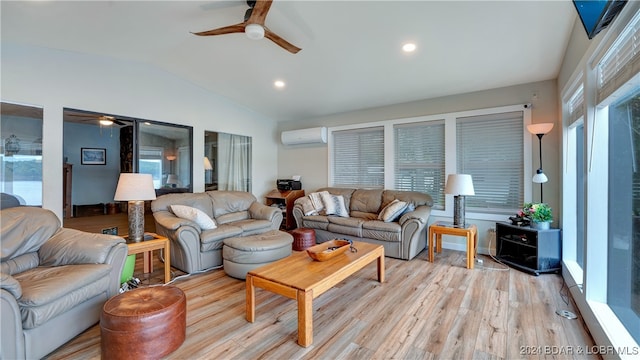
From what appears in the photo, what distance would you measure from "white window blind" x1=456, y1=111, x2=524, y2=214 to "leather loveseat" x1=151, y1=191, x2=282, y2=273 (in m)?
3.17

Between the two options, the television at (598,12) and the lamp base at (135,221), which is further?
the lamp base at (135,221)

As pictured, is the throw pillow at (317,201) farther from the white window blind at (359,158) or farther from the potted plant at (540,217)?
the potted plant at (540,217)

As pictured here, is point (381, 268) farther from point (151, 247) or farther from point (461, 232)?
point (151, 247)

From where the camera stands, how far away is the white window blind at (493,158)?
3948 mm

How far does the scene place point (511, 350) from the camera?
1.85m

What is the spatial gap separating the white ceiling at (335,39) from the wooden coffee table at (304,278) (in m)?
2.42

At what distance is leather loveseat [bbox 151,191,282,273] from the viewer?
319cm

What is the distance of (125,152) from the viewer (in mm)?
4453

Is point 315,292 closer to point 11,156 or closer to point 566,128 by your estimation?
point 566,128

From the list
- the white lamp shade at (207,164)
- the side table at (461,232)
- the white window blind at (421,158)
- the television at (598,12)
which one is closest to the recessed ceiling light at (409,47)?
the television at (598,12)

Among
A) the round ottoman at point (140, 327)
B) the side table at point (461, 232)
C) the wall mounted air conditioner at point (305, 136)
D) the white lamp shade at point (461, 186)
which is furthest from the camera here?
the wall mounted air conditioner at point (305, 136)

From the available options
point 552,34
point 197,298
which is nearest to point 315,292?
point 197,298

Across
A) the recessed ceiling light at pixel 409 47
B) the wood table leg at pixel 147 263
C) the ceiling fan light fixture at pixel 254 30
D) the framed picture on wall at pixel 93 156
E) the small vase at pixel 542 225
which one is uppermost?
the recessed ceiling light at pixel 409 47

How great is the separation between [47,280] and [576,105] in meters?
4.99
